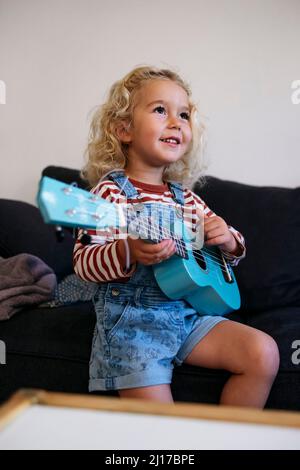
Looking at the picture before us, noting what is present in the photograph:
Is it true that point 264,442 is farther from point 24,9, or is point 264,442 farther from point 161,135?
point 24,9

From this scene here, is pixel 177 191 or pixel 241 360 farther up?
pixel 177 191

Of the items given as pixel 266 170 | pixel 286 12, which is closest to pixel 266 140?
pixel 266 170

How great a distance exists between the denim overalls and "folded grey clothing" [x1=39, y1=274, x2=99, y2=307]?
11.5 inches

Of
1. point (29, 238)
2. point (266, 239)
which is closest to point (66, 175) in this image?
point (29, 238)

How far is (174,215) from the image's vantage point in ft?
3.85

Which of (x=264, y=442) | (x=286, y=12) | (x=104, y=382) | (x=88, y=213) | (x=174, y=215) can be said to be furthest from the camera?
(x=286, y=12)

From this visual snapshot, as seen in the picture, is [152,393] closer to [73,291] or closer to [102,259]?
[102,259]

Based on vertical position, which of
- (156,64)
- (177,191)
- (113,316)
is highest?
(156,64)

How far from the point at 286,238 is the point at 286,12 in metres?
0.92

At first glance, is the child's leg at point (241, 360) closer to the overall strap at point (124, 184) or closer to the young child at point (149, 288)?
the young child at point (149, 288)

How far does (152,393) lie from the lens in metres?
1.02

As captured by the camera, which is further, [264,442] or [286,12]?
[286,12]

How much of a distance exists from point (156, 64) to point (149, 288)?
116 centimetres

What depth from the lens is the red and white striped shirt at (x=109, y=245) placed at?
1.03m
